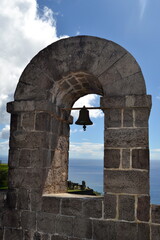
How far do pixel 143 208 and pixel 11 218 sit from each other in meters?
2.37

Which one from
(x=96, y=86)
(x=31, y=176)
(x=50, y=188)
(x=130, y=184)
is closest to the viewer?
(x=130, y=184)

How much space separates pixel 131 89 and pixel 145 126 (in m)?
0.67

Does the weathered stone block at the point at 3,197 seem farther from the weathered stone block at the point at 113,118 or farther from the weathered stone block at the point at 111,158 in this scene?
the weathered stone block at the point at 113,118

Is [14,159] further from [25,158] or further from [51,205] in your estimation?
[51,205]

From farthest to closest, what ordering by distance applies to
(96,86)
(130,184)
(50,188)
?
(96,86) → (50,188) → (130,184)

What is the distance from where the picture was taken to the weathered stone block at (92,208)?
3904 mm

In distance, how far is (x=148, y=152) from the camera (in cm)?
385

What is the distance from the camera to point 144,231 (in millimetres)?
3668

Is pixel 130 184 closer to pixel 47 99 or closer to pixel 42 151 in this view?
pixel 42 151

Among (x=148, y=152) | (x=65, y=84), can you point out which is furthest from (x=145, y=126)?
(x=65, y=84)

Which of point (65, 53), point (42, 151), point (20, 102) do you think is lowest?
point (42, 151)

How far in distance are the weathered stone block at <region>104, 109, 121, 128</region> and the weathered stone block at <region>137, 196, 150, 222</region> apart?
4.04 feet

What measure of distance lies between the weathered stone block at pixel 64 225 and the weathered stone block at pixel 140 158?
144cm

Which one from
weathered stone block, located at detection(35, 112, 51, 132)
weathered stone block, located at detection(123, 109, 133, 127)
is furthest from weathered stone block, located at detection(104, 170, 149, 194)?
weathered stone block, located at detection(35, 112, 51, 132)
